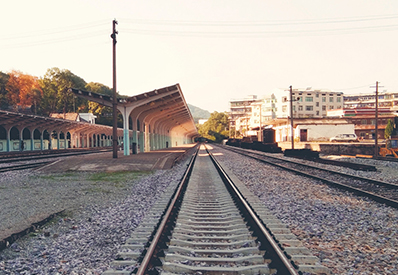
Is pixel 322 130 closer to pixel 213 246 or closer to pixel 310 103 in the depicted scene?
pixel 310 103

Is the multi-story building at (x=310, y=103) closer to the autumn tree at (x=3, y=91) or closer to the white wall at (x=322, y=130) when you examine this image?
the white wall at (x=322, y=130)

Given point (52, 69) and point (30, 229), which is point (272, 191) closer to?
point (30, 229)

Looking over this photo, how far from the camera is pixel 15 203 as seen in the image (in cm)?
793

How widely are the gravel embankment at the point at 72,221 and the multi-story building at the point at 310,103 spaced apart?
85.8m

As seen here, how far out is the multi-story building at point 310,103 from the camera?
92.1 meters

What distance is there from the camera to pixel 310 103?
93.8m

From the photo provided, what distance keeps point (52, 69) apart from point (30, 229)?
3339 inches

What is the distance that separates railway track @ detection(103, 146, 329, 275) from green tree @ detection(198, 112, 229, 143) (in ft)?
394

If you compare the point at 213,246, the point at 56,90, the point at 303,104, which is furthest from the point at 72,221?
the point at 303,104

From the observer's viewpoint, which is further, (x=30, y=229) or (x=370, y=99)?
(x=370, y=99)

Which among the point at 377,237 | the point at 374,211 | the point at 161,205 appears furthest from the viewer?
the point at 161,205

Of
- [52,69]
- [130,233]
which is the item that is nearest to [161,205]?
[130,233]

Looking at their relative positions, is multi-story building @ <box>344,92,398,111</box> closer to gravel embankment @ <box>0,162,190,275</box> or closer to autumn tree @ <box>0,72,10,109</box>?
autumn tree @ <box>0,72,10,109</box>

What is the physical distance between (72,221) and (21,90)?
Result: 77001 mm
